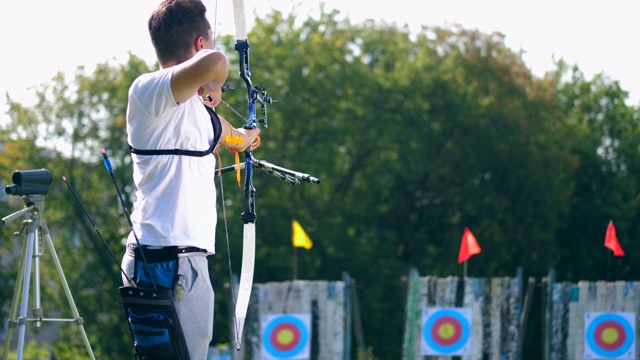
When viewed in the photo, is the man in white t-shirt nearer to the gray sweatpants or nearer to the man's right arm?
the gray sweatpants

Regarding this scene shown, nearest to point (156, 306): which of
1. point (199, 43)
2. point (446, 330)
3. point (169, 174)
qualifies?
point (169, 174)

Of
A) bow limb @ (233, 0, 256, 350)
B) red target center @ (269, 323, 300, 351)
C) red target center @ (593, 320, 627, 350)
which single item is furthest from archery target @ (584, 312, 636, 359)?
bow limb @ (233, 0, 256, 350)

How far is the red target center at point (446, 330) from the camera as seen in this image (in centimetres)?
1285

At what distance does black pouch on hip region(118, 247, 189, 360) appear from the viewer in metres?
3.06

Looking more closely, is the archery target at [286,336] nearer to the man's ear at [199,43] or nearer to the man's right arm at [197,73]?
the man's ear at [199,43]

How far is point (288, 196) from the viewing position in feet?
84.0

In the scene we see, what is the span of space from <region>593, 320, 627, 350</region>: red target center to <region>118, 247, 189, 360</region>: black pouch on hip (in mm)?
10289

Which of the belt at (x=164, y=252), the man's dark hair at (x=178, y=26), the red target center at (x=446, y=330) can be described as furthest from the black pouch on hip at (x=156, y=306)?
the red target center at (x=446, y=330)

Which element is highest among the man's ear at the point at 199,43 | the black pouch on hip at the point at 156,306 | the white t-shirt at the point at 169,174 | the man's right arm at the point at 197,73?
the man's ear at the point at 199,43

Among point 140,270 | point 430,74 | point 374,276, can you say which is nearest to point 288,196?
point 374,276

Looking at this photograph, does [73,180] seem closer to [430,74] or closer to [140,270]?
[430,74]

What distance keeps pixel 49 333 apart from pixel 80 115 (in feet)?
57.3

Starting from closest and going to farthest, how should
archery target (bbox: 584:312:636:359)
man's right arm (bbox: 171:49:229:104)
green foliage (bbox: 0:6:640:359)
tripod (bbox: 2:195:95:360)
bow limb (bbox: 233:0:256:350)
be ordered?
man's right arm (bbox: 171:49:229:104), bow limb (bbox: 233:0:256:350), tripod (bbox: 2:195:95:360), archery target (bbox: 584:312:636:359), green foliage (bbox: 0:6:640:359)

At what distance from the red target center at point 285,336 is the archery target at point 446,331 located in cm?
153
